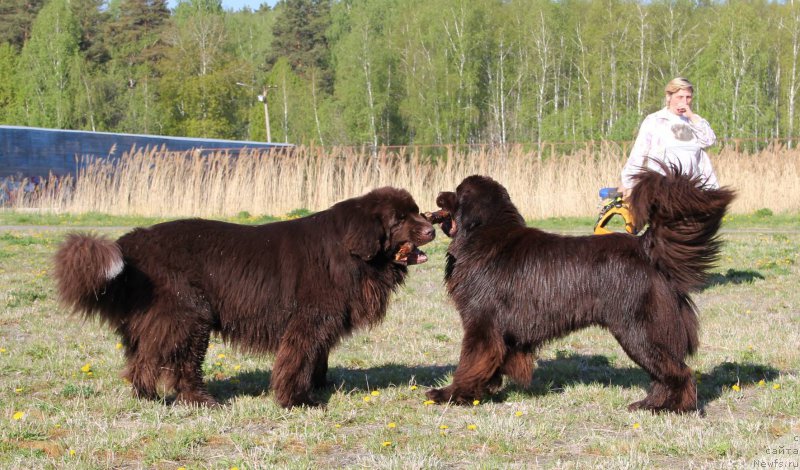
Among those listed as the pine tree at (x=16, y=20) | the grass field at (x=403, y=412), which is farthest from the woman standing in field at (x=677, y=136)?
the pine tree at (x=16, y=20)

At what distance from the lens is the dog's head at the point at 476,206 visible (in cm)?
608

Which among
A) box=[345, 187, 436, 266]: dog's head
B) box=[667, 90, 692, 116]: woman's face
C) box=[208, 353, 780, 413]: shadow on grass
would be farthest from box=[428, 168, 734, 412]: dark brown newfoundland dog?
box=[667, 90, 692, 116]: woman's face

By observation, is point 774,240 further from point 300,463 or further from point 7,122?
point 7,122

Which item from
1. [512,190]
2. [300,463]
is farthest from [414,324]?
[512,190]

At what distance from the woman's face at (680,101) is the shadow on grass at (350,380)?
3.14 meters

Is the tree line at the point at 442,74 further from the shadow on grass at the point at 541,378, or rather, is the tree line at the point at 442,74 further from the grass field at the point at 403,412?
the shadow on grass at the point at 541,378

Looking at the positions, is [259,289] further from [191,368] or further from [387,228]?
[387,228]

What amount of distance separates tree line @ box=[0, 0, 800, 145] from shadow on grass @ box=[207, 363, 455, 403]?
109ft

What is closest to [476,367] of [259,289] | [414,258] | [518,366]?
[518,366]

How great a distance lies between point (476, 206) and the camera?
609 centimetres

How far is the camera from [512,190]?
18.8 m

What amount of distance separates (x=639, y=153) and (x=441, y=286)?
397 centimetres

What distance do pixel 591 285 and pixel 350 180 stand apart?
14.1 m

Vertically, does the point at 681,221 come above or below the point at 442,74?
below
